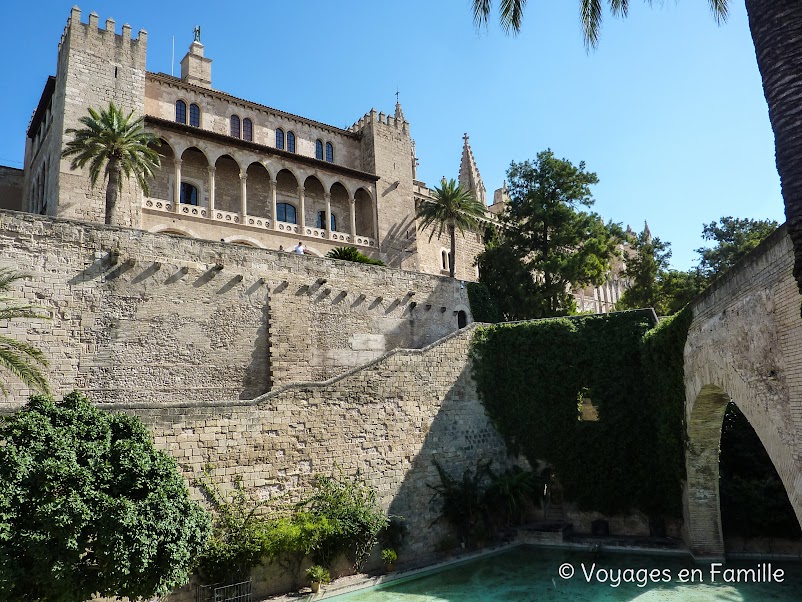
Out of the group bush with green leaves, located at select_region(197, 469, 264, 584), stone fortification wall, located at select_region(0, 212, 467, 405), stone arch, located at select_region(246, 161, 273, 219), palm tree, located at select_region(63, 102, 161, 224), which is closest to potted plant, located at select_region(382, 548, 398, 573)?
bush with green leaves, located at select_region(197, 469, 264, 584)

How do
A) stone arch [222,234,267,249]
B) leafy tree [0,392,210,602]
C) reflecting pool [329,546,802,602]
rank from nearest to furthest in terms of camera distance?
1. leafy tree [0,392,210,602]
2. reflecting pool [329,546,802,602]
3. stone arch [222,234,267,249]

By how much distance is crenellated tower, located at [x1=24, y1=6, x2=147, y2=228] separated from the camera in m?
24.7

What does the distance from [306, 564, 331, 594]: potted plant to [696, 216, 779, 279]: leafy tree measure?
2703 cm

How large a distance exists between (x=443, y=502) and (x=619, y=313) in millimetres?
9052

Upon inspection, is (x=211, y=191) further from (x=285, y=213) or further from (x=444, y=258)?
(x=444, y=258)

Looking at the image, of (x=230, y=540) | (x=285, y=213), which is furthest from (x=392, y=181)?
(x=230, y=540)

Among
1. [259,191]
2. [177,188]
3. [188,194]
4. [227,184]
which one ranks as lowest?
[177,188]

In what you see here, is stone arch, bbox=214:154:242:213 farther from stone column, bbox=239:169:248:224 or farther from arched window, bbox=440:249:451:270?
arched window, bbox=440:249:451:270

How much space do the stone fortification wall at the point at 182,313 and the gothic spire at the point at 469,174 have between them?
112 ft

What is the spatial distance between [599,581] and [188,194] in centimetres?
2403

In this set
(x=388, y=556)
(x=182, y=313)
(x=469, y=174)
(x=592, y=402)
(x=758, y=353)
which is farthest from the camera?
(x=469, y=174)

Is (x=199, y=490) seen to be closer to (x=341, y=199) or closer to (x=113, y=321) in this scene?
(x=113, y=321)

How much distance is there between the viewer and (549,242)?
1206 inches

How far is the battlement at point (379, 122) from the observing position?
36.1m
